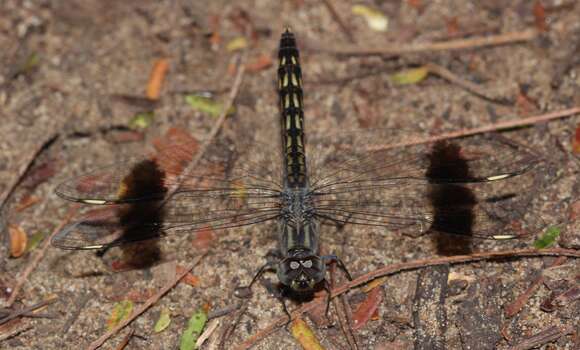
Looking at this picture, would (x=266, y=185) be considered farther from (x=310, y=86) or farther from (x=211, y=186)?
(x=310, y=86)

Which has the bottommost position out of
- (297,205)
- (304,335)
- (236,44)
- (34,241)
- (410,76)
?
A: (304,335)

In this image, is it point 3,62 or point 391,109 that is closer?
point 391,109

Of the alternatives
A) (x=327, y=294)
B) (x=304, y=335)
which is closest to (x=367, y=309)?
(x=327, y=294)

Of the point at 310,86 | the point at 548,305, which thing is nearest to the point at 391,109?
the point at 310,86

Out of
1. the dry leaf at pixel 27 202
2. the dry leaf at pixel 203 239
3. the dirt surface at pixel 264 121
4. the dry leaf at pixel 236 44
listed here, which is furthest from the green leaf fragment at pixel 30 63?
the dry leaf at pixel 203 239

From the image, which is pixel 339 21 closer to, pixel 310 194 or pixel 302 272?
pixel 310 194
